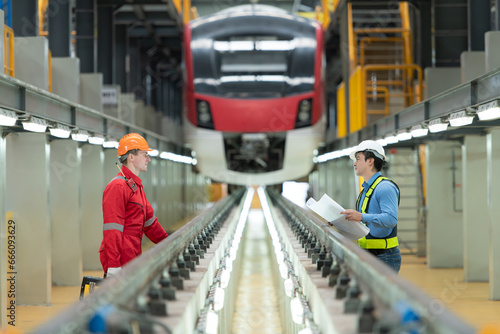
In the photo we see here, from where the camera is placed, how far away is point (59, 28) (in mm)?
11258

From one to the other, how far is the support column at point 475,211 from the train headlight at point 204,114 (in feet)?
15.9

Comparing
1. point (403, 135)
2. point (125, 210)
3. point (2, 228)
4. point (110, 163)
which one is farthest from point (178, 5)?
point (125, 210)

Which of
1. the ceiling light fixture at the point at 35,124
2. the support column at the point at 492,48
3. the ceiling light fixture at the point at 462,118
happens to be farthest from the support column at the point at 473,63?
the ceiling light fixture at the point at 35,124

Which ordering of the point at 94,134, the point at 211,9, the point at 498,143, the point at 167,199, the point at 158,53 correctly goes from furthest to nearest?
the point at 211,9, the point at 158,53, the point at 167,199, the point at 94,134, the point at 498,143

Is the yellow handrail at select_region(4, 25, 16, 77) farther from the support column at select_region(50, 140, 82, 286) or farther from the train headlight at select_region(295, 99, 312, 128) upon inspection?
the train headlight at select_region(295, 99, 312, 128)

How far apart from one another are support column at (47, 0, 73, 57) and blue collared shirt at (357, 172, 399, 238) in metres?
8.38

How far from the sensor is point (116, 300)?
2.48 meters

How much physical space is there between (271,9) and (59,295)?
723 centimetres

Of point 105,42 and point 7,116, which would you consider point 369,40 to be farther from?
point 7,116

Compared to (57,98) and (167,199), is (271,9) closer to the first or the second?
(167,199)

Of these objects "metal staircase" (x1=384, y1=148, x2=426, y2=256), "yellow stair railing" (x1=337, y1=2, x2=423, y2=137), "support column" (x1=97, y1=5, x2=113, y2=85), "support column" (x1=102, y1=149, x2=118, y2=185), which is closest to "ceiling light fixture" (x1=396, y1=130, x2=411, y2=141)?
"metal staircase" (x1=384, y1=148, x2=426, y2=256)

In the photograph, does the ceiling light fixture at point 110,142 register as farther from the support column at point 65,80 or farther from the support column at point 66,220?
the support column at point 65,80

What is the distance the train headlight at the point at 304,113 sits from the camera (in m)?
11.8

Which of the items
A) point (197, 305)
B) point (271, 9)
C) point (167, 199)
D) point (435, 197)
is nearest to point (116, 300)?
point (197, 305)
